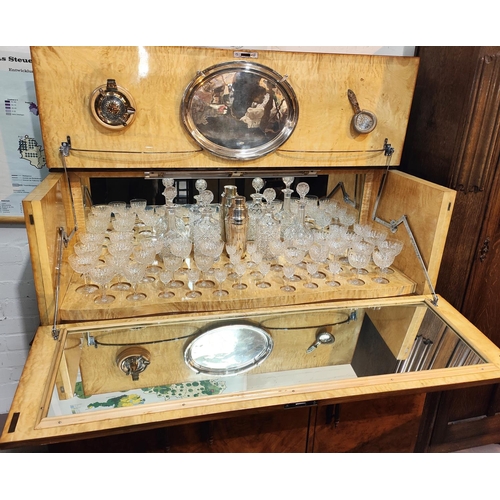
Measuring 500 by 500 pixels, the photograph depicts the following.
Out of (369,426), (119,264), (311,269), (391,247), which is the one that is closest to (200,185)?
(119,264)

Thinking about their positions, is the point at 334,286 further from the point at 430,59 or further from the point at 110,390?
the point at 430,59

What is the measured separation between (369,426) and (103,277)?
989 millimetres

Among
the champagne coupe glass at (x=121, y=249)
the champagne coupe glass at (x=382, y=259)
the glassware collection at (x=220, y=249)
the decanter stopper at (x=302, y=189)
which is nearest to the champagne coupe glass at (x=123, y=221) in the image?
the glassware collection at (x=220, y=249)

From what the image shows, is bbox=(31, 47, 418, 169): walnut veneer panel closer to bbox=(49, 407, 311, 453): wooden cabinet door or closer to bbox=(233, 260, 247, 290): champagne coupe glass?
bbox=(233, 260, 247, 290): champagne coupe glass

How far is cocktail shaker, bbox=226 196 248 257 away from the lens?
5.23ft

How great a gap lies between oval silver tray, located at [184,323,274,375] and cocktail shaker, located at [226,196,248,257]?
38 cm

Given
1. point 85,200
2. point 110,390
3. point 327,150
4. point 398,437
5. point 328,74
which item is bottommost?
point 398,437

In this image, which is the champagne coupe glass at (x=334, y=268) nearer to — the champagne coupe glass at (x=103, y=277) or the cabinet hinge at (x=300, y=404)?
the cabinet hinge at (x=300, y=404)

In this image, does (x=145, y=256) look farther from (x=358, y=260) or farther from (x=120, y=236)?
(x=358, y=260)

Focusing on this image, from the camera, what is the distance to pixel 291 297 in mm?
1468

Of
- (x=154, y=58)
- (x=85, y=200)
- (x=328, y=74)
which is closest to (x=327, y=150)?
(x=328, y=74)

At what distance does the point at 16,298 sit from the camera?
1.99m

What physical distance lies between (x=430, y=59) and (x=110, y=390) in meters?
1.65

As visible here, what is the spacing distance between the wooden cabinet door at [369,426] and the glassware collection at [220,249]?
16.1 inches
